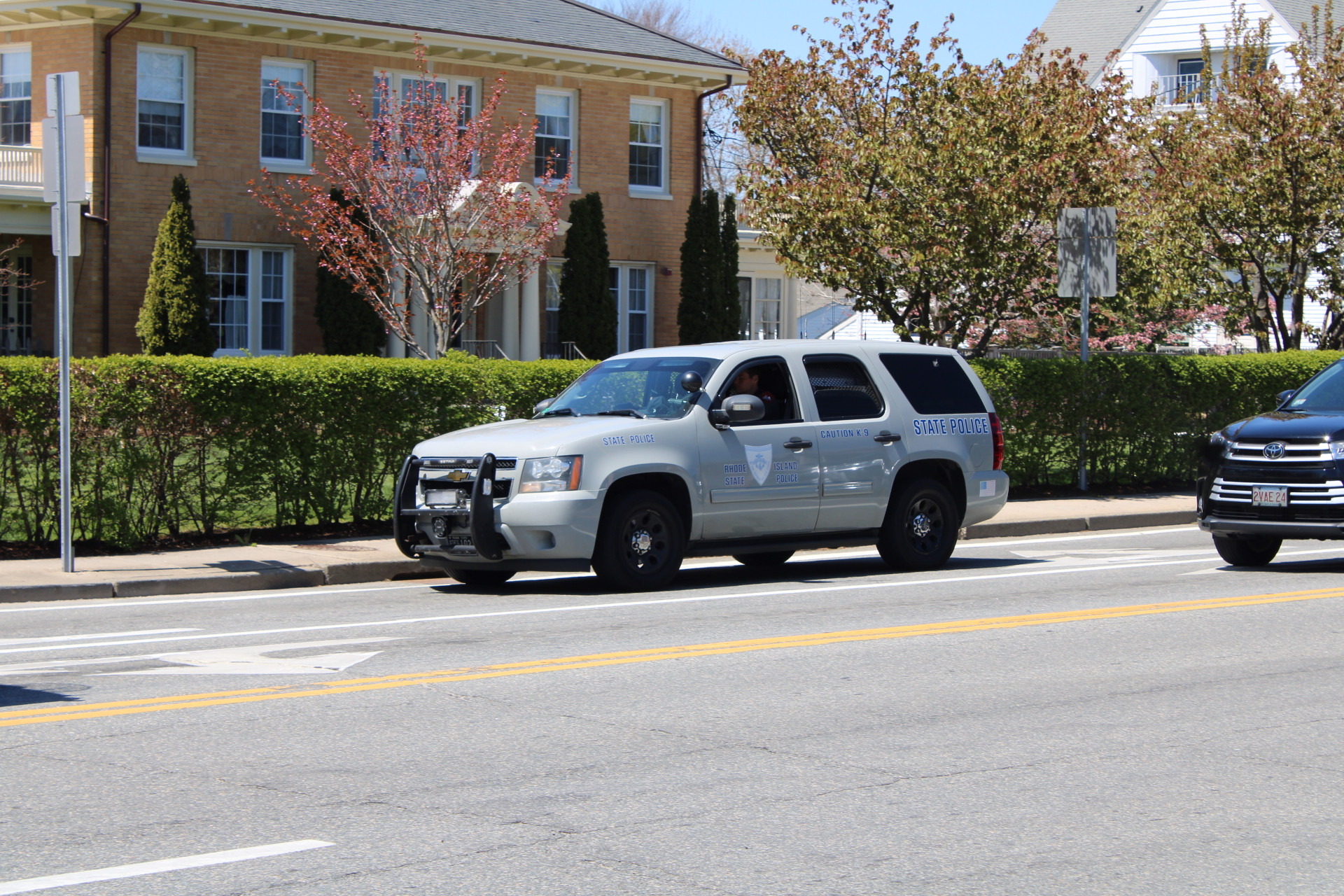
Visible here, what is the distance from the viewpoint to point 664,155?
33.1m

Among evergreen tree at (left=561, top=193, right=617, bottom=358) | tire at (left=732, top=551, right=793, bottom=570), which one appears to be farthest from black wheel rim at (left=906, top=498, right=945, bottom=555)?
evergreen tree at (left=561, top=193, right=617, bottom=358)

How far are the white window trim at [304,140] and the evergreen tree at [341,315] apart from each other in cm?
187

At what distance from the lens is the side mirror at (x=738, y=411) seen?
12461 millimetres

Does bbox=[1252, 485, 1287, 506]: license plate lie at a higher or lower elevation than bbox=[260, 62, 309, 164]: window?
lower

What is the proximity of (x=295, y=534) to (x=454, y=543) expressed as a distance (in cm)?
369

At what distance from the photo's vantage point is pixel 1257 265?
26656 mm

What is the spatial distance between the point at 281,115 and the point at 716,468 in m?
18.6

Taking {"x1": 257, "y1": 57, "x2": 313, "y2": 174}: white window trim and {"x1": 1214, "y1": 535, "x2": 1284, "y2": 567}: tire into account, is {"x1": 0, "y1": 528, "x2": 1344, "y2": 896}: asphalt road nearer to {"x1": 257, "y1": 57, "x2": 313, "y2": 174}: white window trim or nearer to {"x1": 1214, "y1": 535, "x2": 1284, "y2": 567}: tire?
{"x1": 1214, "y1": 535, "x2": 1284, "y2": 567}: tire

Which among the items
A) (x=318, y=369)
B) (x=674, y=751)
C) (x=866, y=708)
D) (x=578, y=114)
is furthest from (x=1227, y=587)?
(x=578, y=114)

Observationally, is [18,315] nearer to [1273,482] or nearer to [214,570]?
[214,570]

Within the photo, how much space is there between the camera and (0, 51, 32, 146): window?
27.7m

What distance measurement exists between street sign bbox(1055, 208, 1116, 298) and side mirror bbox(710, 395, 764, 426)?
28.9 feet

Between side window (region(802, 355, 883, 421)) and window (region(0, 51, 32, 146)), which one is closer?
side window (region(802, 355, 883, 421))

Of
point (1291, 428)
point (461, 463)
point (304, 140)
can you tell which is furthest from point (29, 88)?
point (1291, 428)
